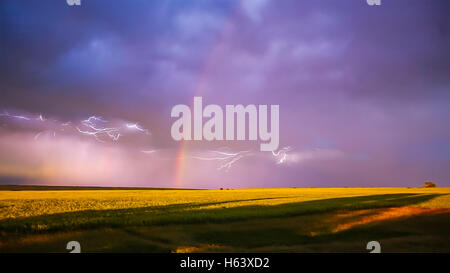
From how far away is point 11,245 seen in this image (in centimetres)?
1972

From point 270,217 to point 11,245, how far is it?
2171 cm

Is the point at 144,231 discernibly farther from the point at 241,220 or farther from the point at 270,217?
the point at 270,217

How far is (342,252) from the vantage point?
1852cm

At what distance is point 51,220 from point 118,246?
1046 cm

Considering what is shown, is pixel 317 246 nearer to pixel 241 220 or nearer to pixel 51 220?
pixel 241 220
